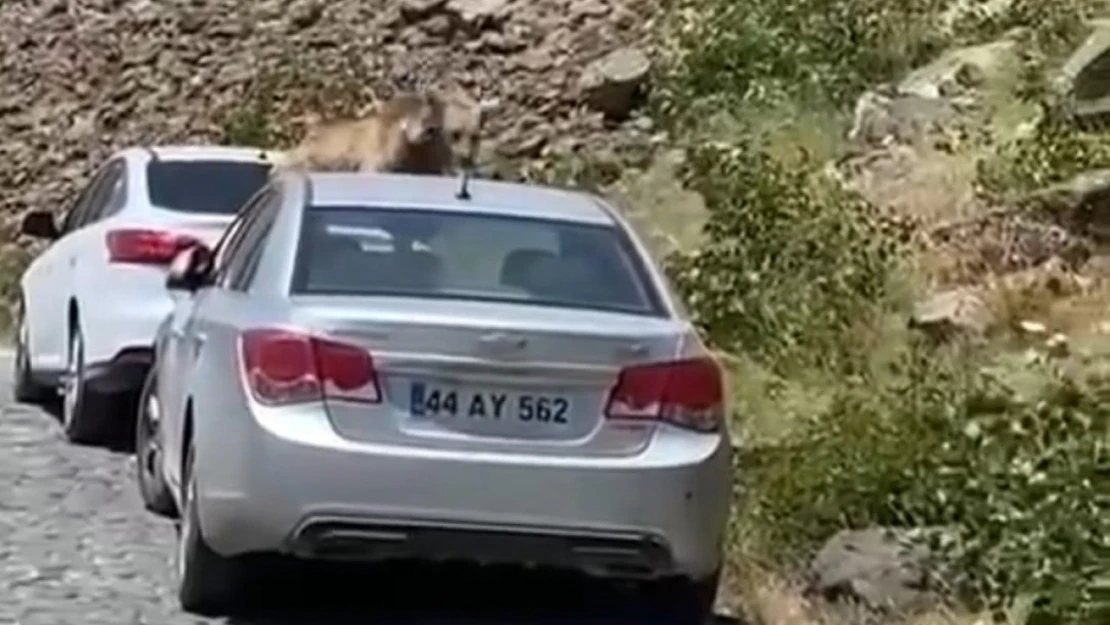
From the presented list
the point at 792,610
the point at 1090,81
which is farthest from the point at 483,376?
the point at 1090,81

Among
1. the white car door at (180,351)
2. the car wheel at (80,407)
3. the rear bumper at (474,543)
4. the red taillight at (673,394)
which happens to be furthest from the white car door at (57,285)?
the red taillight at (673,394)

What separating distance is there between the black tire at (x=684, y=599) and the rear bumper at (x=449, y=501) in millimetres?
342

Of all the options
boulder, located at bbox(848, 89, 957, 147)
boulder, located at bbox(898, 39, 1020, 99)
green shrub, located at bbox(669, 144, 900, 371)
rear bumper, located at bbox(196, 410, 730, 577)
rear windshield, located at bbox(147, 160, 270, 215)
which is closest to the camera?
rear bumper, located at bbox(196, 410, 730, 577)

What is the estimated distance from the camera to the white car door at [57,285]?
15281 millimetres

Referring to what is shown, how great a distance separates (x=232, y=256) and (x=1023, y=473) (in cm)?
303

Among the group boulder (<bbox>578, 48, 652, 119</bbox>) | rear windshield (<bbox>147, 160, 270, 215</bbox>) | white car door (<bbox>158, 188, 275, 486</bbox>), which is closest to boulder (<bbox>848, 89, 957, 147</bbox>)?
boulder (<bbox>578, 48, 652, 119</bbox>)

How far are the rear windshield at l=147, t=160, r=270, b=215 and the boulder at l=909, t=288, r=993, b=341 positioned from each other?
11.0ft

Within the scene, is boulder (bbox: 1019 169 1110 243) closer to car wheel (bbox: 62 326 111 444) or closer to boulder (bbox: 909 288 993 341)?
boulder (bbox: 909 288 993 341)

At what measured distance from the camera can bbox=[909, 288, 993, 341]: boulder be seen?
47.2 feet

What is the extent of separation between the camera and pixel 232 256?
11.0 metres

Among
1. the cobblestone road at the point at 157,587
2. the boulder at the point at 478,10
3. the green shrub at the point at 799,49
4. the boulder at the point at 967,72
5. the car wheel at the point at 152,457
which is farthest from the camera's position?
the boulder at the point at 478,10

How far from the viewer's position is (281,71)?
24547mm

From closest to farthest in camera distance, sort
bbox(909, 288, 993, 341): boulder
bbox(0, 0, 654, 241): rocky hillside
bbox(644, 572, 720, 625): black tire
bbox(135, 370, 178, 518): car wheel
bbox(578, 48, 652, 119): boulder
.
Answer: bbox(644, 572, 720, 625): black tire
bbox(135, 370, 178, 518): car wheel
bbox(909, 288, 993, 341): boulder
bbox(578, 48, 652, 119): boulder
bbox(0, 0, 654, 241): rocky hillside

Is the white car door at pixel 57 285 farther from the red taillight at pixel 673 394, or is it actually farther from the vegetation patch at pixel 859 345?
the red taillight at pixel 673 394
